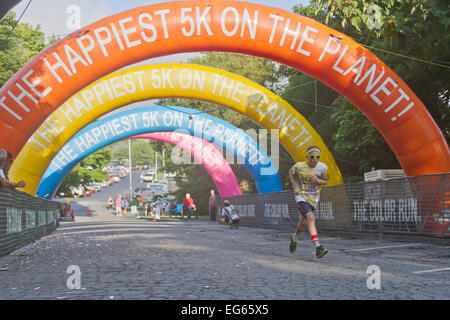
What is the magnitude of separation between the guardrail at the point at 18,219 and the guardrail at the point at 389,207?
24.9ft

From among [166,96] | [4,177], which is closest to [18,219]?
[4,177]

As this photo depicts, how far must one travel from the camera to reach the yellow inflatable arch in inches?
722

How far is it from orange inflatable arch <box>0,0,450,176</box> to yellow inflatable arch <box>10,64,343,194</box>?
4889 mm

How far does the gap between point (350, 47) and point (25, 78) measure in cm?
794

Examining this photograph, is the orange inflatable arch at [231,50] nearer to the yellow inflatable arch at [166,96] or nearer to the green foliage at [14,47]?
the yellow inflatable arch at [166,96]

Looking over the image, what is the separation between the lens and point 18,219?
36.4 ft

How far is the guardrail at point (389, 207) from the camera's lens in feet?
35.7

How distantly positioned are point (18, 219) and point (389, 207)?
7.77m

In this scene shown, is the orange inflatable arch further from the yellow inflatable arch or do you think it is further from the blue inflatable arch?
the blue inflatable arch

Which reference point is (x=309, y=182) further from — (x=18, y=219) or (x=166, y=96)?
(x=166, y=96)

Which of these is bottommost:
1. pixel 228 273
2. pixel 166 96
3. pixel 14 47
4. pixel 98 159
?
pixel 228 273

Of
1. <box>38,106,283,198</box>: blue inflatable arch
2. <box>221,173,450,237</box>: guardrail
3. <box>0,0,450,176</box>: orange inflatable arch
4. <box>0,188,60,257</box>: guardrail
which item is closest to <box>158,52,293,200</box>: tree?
<box>38,106,283,198</box>: blue inflatable arch
